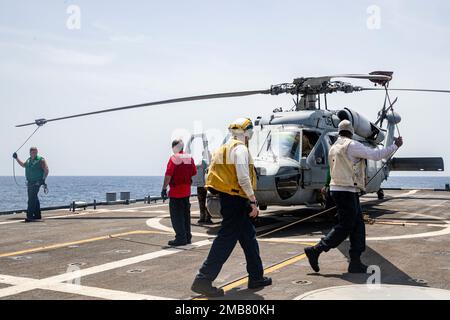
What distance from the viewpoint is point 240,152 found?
16.9ft

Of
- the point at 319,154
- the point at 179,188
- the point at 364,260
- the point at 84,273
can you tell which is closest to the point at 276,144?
the point at 319,154

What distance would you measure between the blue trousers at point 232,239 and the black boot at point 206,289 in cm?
6

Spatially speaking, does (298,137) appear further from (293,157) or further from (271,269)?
(271,269)

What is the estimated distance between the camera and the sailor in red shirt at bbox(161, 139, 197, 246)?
8.43m

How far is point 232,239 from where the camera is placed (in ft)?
17.0

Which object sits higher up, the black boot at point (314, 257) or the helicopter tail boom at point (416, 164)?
the helicopter tail boom at point (416, 164)

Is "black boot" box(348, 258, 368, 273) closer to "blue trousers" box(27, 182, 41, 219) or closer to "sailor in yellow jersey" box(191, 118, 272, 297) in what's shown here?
"sailor in yellow jersey" box(191, 118, 272, 297)

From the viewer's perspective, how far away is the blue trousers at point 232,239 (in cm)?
509

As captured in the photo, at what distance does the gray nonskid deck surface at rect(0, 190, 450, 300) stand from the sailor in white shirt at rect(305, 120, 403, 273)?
0.29m

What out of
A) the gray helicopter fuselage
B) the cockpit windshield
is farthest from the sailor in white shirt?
the cockpit windshield

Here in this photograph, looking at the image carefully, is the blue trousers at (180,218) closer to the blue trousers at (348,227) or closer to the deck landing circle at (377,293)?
the blue trousers at (348,227)

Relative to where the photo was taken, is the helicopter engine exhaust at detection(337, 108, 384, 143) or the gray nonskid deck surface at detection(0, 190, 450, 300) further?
the helicopter engine exhaust at detection(337, 108, 384, 143)

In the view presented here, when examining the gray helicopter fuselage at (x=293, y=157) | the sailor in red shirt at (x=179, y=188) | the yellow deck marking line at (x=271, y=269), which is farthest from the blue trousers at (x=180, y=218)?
the yellow deck marking line at (x=271, y=269)

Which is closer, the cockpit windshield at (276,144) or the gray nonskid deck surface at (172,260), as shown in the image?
the gray nonskid deck surface at (172,260)
